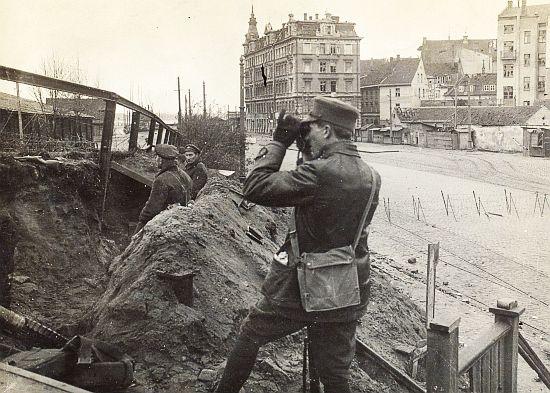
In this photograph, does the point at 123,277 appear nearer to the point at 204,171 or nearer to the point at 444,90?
the point at 204,171

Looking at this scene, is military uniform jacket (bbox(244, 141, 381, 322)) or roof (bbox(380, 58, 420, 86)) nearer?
military uniform jacket (bbox(244, 141, 381, 322))

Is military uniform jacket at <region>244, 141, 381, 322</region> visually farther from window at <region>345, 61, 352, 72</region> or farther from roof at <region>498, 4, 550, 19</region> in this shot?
roof at <region>498, 4, 550, 19</region>

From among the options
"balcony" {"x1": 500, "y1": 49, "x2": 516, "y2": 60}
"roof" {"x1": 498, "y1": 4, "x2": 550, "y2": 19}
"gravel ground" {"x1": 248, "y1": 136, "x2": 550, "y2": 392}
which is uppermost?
"roof" {"x1": 498, "y1": 4, "x2": 550, "y2": 19}

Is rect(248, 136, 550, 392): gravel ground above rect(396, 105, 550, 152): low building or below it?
below

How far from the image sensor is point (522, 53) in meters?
55.2

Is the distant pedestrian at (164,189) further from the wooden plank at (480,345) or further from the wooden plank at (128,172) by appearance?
the wooden plank at (480,345)

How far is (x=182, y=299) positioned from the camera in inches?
160

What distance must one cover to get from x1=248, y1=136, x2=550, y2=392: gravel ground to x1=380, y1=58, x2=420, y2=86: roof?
124 ft

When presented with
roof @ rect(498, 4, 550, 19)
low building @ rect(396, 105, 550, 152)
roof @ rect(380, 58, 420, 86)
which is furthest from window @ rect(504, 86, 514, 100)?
low building @ rect(396, 105, 550, 152)

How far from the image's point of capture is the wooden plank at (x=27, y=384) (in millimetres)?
2555

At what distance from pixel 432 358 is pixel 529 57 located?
58891 mm

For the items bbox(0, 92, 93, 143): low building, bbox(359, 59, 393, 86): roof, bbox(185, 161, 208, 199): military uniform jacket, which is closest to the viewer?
bbox(0, 92, 93, 143): low building

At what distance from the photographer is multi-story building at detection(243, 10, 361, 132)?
25875mm

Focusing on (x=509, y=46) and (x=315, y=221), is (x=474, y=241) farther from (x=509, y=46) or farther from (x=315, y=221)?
(x=509, y=46)
